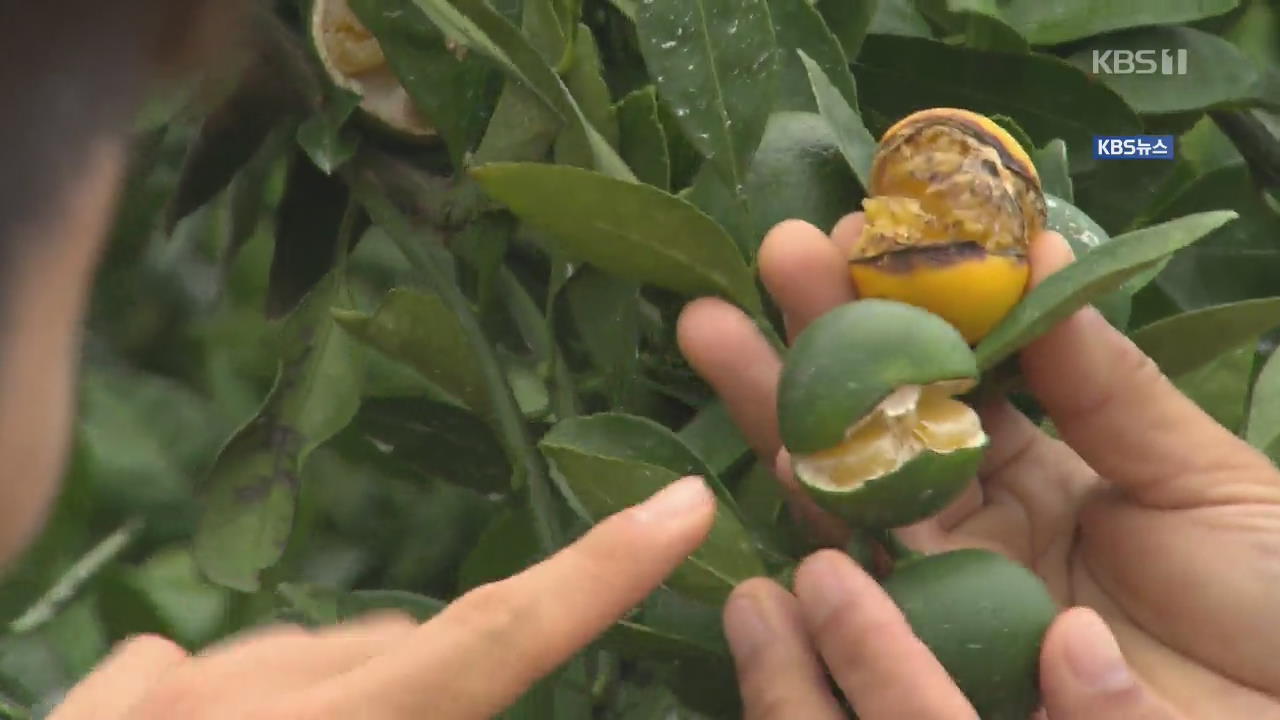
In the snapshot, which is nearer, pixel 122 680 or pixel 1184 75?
pixel 122 680

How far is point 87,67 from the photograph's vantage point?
207 millimetres

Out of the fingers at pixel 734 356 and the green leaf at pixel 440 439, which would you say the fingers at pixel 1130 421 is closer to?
the fingers at pixel 734 356

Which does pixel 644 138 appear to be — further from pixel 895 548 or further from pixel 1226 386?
pixel 1226 386

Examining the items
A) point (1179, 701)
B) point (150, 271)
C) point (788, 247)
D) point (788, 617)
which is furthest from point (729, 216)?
point (150, 271)

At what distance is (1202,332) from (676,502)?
260 millimetres

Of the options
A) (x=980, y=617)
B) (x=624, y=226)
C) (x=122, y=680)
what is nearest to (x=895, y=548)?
(x=980, y=617)

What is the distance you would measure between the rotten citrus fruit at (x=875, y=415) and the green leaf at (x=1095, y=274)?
0.07 ft

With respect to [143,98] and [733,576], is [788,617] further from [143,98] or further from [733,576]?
[143,98]

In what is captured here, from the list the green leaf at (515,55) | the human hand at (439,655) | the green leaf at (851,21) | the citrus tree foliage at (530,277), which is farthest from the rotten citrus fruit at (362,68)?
the human hand at (439,655)

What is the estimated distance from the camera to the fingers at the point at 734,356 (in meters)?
0.48

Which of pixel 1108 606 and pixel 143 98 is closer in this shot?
pixel 143 98

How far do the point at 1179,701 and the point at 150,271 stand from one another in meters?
0.61

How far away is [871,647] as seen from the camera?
0.41 m

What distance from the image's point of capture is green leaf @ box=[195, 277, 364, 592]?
0.59 m
